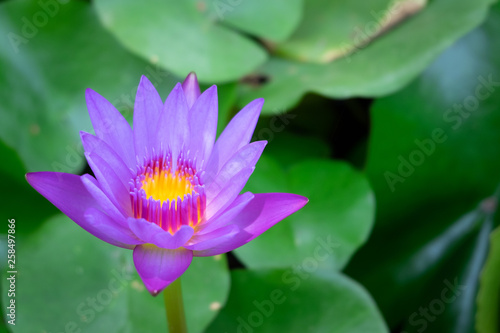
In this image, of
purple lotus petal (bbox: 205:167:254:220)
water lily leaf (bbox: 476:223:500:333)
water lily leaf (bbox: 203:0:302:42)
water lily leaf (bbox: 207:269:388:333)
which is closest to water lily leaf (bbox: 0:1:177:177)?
water lily leaf (bbox: 203:0:302:42)

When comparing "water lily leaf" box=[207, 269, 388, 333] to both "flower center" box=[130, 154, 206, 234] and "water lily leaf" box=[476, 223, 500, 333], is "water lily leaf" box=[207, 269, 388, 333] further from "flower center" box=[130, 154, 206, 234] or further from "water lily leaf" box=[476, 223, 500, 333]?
"flower center" box=[130, 154, 206, 234]

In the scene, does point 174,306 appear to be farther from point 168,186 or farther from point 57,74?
point 57,74

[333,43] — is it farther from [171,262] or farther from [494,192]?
[171,262]

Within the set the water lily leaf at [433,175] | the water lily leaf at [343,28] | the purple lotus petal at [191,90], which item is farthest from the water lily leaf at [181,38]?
the purple lotus petal at [191,90]

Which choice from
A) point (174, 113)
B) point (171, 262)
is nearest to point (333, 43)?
point (174, 113)

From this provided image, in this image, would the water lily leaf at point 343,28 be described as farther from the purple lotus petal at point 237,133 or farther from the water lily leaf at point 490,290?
the purple lotus petal at point 237,133
